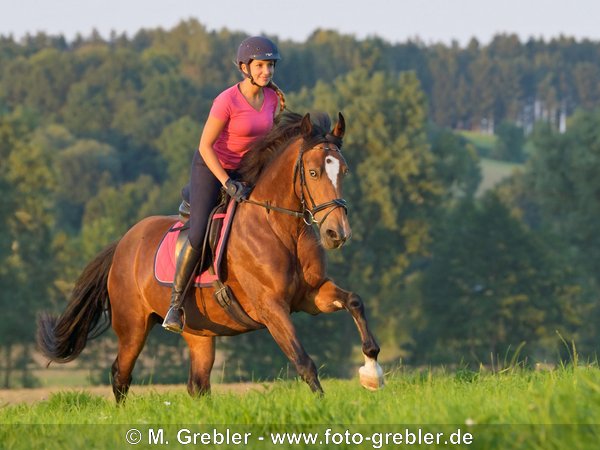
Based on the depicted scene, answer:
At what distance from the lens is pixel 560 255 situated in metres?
70.8

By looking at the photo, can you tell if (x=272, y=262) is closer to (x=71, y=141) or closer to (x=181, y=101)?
(x=71, y=141)

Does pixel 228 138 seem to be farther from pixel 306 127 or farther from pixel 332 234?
pixel 332 234

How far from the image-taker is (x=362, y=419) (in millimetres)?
7805

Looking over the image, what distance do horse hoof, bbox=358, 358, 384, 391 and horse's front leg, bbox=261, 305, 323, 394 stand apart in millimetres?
335

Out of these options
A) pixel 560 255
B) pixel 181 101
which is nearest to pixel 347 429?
pixel 560 255

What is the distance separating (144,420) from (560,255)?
6355 centimetres

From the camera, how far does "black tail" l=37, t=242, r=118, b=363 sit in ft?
44.2

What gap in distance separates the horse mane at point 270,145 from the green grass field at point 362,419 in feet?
6.19

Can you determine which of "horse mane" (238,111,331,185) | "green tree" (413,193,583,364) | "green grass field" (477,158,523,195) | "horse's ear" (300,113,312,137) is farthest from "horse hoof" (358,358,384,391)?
"green grass field" (477,158,523,195)

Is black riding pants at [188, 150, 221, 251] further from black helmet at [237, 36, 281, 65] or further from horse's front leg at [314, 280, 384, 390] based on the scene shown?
horse's front leg at [314, 280, 384, 390]

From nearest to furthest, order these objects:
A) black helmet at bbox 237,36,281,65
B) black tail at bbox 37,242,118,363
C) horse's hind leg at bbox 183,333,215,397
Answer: black helmet at bbox 237,36,281,65, horse's hind leg at bbox 183,333,215,397, black tail at bbox 37,242,118,363

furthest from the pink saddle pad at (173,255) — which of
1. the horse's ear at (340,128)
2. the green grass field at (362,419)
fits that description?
the green grass field at (362,419)

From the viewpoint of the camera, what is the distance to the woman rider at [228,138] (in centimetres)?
1116

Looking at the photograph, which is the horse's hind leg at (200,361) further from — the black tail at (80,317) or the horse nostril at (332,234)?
the horse nostril at (332,234)
